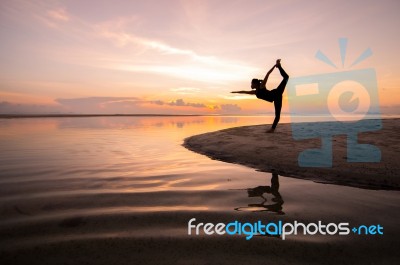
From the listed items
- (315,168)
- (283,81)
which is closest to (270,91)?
(283,81)

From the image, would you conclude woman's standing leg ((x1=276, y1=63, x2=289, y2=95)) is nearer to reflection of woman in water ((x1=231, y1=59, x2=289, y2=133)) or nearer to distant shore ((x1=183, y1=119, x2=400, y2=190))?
reflection of woman in water ((x1=231, y1=59, x2=289, y2=133))

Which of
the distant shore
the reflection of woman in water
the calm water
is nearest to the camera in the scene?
the calm water

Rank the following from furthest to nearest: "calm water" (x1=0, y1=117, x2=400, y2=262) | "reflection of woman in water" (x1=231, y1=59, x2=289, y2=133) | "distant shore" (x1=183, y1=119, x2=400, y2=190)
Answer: "reflection of woman in water" (x1=231, y1=59, x2=289, y2=133), "distant shore" (x1=183, y1=119, x2=400, y2=190), "calm water" (x1=0, y1=117, x2=400, y2=262)

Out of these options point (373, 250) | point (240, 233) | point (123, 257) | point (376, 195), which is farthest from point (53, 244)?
point (376, 195)

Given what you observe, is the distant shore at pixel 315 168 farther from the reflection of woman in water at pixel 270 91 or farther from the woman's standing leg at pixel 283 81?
the woman's standing leg at pixel 283 81

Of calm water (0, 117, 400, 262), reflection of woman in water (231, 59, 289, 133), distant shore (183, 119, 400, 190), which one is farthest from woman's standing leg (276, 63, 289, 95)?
calm water (0, 117, 400, 262)

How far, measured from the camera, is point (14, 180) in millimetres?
4590

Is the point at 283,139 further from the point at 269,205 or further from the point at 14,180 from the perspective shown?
the point at 14,180

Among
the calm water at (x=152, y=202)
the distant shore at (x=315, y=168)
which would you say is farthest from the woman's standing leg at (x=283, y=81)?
the calm water at (x=152, y=202)

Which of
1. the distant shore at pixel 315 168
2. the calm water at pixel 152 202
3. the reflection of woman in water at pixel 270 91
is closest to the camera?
the calm water at pixel 152 202

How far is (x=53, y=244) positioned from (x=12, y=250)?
329 mm

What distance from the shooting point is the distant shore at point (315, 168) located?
4777 millimetres

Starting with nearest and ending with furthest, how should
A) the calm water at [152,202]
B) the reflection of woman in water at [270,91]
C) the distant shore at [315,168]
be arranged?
the calm water at [152,202] < the distant shore at [315,168] < the reflection of woman in water at [270,91]

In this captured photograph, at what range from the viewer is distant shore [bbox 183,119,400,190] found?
4.78 metres
